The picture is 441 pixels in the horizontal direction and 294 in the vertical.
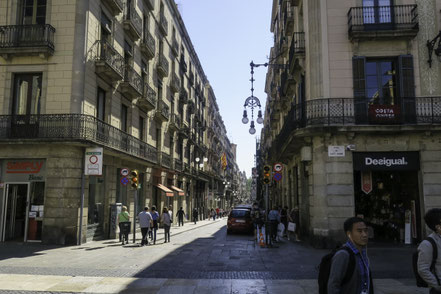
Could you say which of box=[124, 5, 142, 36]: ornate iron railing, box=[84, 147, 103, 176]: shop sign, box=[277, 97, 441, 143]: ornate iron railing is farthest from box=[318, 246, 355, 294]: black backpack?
box=[124, 5, 142, 36]: ornate iron railing

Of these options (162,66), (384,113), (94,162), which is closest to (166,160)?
(162,66)

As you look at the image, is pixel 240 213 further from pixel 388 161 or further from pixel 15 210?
pixel 15 210

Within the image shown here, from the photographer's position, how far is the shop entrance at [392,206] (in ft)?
50.6

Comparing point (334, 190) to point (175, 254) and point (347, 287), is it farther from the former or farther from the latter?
point (347, 287)

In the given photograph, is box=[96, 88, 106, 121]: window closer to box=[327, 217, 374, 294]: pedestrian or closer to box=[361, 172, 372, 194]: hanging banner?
box=[361, 172, 372, 194]: hanging banner

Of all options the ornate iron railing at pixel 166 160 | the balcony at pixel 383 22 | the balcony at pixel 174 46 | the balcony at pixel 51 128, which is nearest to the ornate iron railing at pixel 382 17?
the balcony at pixel 383 22

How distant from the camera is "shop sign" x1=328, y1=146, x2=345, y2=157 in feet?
49.1

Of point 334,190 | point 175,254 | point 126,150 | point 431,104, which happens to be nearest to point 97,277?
point 175,254

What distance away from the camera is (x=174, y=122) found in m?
32.0

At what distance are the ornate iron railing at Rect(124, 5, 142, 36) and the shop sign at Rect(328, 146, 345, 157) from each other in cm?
1358

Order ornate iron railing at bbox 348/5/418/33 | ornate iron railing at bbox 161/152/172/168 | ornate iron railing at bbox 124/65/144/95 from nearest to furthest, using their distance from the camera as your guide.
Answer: ornate iron railing at bbox 348/5/418/33
ornate iron railing at bbox 124/65/144/95
ornate iron railing at bbox 161/152/172/168

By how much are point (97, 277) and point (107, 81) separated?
12.1 metres

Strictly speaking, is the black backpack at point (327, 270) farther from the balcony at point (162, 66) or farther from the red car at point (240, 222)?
the balcony at point (162, 66)

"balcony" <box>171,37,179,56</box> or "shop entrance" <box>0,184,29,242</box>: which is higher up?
"balcony" <box>171,37,179,56</box>
